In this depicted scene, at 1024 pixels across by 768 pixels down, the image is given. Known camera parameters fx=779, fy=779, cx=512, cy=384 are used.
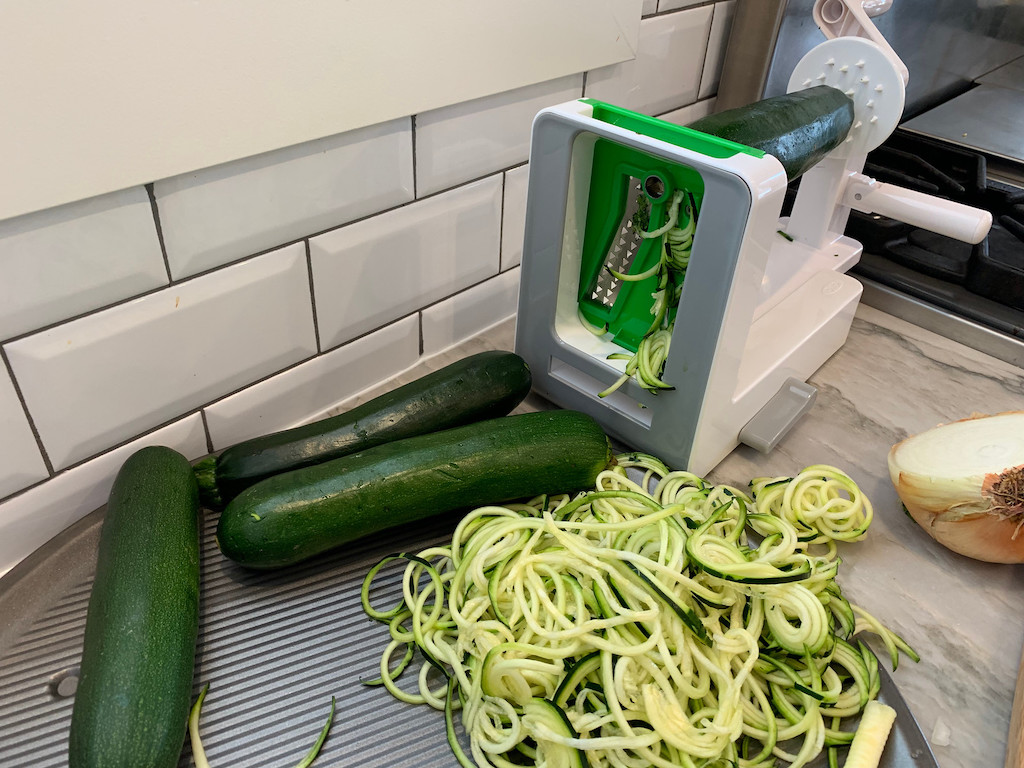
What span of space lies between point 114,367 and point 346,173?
0.29m

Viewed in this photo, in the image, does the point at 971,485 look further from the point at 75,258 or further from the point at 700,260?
the point at 75,258

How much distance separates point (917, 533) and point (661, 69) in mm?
721

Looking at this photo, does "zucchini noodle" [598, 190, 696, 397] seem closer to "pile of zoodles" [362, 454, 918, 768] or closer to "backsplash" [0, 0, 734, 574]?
"pile of zoodles" [362, 454, 918, 768]

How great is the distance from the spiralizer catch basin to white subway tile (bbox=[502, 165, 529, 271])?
0.16 meters

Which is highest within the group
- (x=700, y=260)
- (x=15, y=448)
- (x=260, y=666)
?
(x=700, y=260)

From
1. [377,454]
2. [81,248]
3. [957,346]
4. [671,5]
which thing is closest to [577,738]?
[377,454]

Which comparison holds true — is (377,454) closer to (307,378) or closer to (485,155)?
(307,378)

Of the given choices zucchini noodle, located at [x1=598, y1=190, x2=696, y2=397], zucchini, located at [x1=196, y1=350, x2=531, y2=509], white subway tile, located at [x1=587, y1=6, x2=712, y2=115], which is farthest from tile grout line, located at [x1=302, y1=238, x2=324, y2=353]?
white subway tile, located at [x1=587, y1=6, x2=712, y2=115]

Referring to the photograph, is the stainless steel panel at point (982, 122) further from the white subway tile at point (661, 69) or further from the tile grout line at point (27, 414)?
the tile grout line at point (27, 414)

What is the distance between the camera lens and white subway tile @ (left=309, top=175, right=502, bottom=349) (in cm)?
83

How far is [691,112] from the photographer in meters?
1.25

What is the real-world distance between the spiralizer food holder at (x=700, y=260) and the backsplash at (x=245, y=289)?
0.14 metres

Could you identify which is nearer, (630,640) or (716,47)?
(630,640)

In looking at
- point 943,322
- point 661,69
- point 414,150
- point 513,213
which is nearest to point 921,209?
point 943,322
